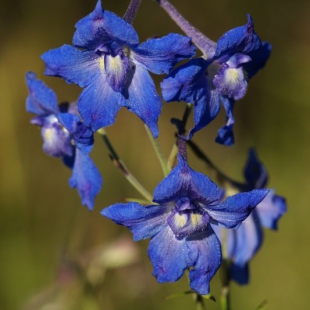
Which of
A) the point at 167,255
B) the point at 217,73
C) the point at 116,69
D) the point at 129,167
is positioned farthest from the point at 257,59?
the point at 129,167

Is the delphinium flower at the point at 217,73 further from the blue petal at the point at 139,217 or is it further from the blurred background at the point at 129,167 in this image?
the blurred background at the point at 129,167

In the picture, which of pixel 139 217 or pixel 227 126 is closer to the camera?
pixel 139 217

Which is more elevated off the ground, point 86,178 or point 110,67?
point 110,67

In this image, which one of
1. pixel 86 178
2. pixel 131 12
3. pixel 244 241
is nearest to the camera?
pixel 131 12

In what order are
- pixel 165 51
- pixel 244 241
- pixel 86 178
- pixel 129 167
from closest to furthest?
1. pixel 165 51
2. pixel 86 178
3. pixel 244 241
4. pixel 129 167

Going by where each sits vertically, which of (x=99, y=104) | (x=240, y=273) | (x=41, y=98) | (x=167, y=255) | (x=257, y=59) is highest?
(x=41, y=98)

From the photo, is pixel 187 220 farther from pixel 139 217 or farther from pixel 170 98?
pixel 170 98

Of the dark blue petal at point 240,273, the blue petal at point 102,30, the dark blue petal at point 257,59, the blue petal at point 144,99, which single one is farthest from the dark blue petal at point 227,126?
the dark blue petal at point 240,273
